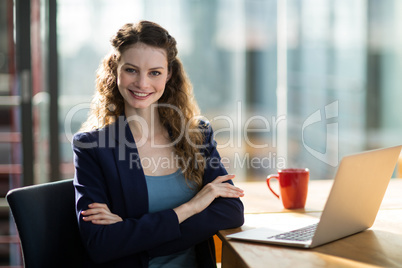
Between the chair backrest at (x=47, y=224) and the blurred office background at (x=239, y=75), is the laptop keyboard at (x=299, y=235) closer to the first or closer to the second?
the chair backrest at (x=47, y=224)

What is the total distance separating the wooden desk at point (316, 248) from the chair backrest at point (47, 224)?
0.46 meters

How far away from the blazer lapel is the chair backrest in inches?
6.7

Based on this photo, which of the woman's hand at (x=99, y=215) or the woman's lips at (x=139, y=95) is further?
the woman's lips at (x=139, y=95)

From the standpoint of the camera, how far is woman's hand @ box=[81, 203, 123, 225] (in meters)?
1.27

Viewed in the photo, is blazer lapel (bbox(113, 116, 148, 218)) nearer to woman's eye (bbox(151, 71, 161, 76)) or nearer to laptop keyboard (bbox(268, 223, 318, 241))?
woman's eye (bbox(151, 71, 161, 76))

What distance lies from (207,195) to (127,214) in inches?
9.5

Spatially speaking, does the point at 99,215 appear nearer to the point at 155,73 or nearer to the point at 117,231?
the point at 117,231

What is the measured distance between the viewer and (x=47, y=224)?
1.34 meters

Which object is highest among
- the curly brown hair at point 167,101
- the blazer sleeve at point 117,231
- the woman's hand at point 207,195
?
the curly brown hair at point 167,101

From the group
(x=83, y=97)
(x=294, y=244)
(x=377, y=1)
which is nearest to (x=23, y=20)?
(x=83, y=97)

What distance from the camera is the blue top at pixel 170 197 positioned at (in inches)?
55.1

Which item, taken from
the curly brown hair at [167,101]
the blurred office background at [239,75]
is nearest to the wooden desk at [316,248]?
the curly brown hair at [167,101]

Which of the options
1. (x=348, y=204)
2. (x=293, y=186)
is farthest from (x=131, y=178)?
(x=348, y=204)

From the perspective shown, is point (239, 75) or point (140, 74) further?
point (239, 75)
